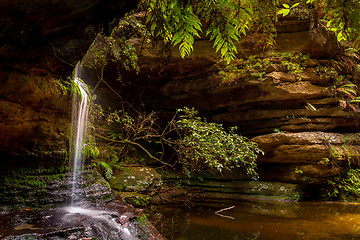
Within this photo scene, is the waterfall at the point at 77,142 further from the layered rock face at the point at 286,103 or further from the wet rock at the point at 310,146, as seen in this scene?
the wet rock at the point at 310,146

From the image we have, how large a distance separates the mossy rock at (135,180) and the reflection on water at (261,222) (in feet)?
2.35

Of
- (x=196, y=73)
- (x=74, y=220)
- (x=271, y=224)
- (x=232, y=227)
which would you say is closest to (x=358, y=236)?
(x=271, y=224)

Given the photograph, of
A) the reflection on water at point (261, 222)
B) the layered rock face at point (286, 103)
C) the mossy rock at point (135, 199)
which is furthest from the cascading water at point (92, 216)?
the layered rock face at point (286, 103)

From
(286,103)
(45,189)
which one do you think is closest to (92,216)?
(45,189)

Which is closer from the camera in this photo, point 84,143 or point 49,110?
point 49,110

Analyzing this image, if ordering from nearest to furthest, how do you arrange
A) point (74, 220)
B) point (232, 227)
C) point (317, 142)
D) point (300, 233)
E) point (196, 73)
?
point (74, 220) → point (300, 233) → point (232, 227) → point (317, 142) → point (196, 73)

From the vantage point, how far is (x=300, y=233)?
4.43m

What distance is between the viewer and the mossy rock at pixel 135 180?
6570 mm

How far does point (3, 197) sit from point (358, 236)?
6.34 meters

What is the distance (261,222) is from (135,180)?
380cm

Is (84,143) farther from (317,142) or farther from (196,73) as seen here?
(317,142)

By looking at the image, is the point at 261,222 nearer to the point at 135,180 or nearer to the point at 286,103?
the point at 135,180

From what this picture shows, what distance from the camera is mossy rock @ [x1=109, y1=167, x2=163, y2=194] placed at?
6.57 metres

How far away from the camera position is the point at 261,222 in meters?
5.23
